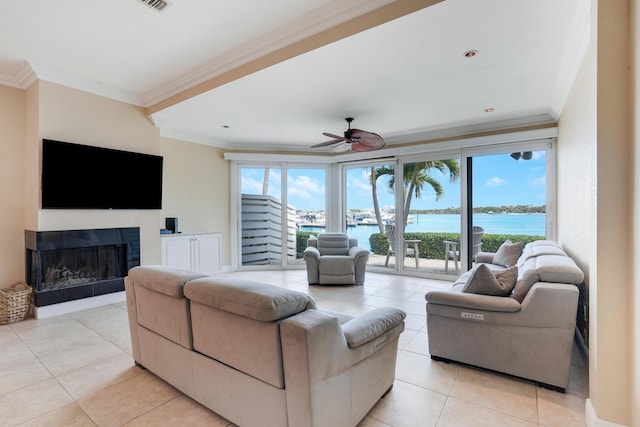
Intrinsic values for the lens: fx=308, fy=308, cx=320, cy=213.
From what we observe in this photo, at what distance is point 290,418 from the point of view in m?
1.44

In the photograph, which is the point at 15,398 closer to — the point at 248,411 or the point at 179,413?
the point at 179,413

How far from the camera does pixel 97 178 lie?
3900 mm

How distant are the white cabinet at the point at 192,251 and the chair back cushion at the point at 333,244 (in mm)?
A: 1937

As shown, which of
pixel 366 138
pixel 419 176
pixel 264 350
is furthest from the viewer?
pixel 419 176

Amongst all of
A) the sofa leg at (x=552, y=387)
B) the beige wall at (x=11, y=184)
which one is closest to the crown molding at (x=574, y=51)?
the sofa leg at (x=552, y=387)

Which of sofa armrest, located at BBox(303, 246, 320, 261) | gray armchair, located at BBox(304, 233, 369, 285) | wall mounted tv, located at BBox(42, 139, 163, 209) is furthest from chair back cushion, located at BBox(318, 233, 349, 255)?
wall mounted tv, located at BBox(42, 139, 163, 209)

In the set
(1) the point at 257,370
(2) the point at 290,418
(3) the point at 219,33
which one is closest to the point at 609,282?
(2) the point at 290,418

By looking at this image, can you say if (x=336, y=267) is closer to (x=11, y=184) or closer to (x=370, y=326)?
(x=370, y=326)

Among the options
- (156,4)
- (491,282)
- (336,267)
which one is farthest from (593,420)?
(156,4)

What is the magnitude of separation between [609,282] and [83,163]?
198 inches

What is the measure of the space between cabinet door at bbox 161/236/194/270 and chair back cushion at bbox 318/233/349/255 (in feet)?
7.49

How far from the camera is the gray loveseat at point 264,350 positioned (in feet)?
4.62

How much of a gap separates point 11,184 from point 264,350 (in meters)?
4.20

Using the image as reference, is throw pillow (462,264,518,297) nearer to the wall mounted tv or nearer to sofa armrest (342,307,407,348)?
sofa armrest (342,307,407,348)
